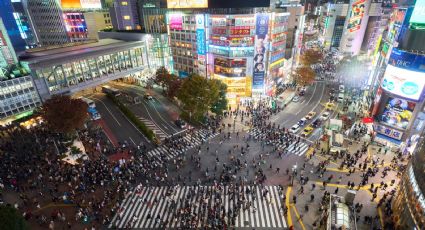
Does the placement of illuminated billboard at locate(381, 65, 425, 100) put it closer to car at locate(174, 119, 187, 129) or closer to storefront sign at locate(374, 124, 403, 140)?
storefront sign at locate(374, 124, 403, 140)

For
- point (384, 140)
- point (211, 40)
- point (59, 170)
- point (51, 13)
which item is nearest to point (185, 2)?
point (211, 40)

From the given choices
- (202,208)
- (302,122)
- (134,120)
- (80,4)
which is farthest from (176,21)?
(202,208)

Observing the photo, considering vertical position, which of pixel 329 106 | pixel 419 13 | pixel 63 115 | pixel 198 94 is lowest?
pixel 329 106

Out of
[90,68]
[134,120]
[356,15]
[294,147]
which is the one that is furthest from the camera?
[356,15]

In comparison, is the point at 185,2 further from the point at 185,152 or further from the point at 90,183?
the point at 90,183

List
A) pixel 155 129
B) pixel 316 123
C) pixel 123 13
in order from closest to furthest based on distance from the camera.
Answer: pixel 155 129 < pixel 316 123 < pixel 123 13

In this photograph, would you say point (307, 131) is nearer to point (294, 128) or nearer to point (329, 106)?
point (294, 128)
